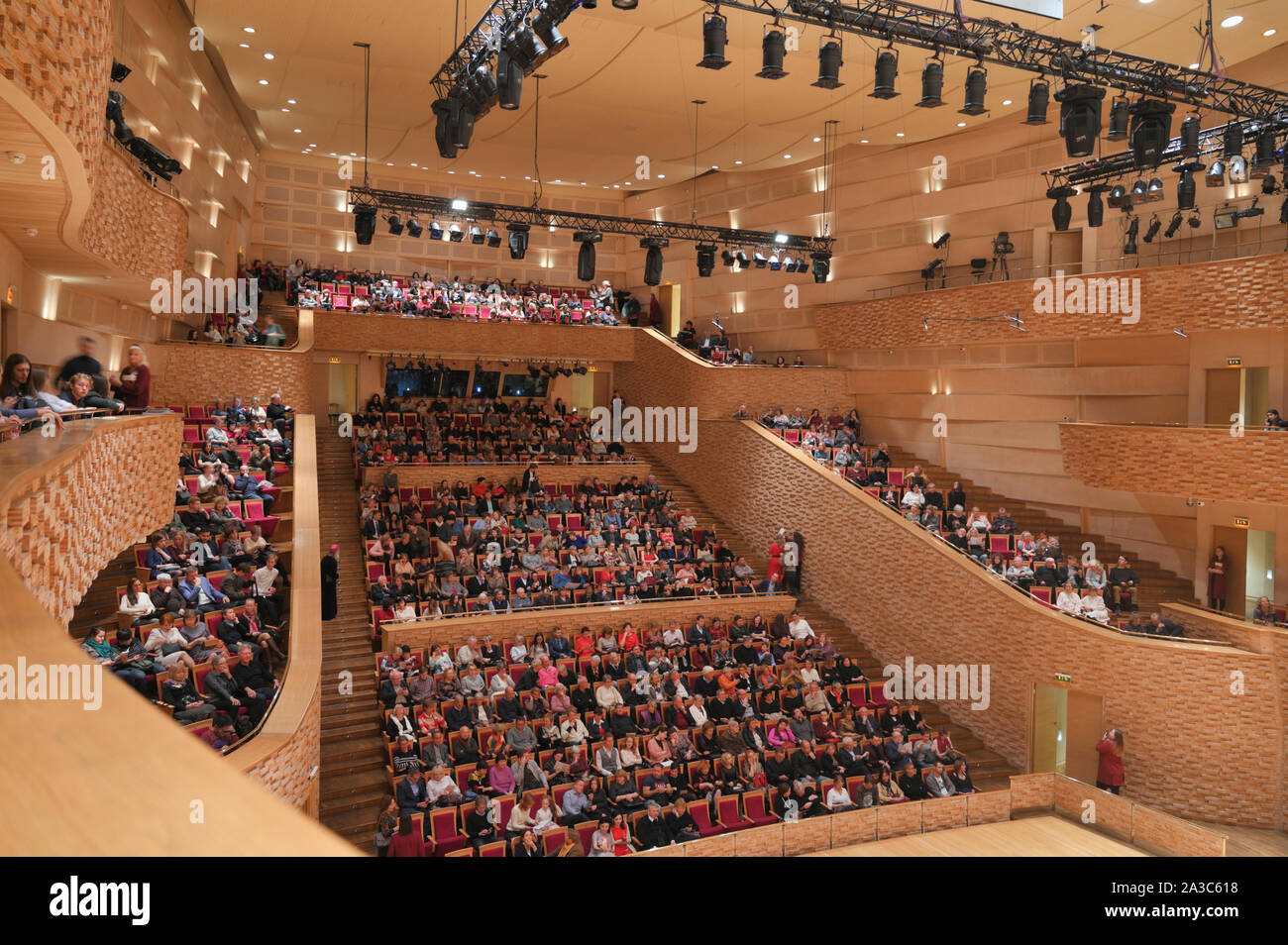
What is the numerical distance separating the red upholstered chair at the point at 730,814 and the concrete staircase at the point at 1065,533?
5.78m

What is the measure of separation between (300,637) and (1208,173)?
37.4ft

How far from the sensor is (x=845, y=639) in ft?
44.3

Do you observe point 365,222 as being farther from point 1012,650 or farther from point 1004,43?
point 1012,650

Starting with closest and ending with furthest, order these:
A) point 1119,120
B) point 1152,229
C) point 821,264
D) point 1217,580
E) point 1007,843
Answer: point 1007,843, point 1119,120, point 1217,580, point 1152,229, point 821,264

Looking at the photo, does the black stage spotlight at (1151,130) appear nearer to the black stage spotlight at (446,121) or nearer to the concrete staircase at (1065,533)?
the concrete staircase at (1065,533)

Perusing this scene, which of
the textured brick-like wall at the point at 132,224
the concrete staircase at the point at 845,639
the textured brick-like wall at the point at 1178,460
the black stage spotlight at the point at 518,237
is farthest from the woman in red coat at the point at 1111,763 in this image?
the textured brick-like wall at the point at 132,224

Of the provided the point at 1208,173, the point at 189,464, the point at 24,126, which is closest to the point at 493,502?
the point at 189,464

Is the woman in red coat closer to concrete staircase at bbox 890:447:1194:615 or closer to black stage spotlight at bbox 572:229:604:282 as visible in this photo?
concrete staircase at bbox 890:447:1194:615

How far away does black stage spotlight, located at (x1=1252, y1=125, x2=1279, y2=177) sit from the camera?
32.6 ft

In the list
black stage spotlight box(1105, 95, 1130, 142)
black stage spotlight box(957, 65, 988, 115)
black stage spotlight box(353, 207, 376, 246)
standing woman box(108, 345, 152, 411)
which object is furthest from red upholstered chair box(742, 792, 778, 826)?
black stage spotlight box(353, 207, 376, 246)

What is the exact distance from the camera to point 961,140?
16.4 m

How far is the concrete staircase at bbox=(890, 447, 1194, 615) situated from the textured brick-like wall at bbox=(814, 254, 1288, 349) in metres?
2.43

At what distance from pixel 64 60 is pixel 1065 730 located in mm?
11761

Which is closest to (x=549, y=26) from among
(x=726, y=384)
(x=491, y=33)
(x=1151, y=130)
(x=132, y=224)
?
(x=491, y=33)
